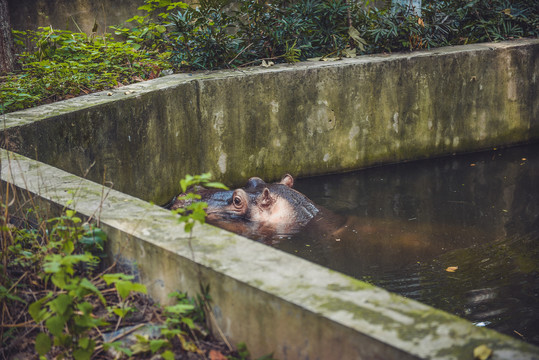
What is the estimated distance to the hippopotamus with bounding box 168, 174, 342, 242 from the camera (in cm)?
522

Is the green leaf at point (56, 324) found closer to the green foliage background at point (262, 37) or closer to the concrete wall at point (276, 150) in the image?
the concrete wall at point (276, 150)

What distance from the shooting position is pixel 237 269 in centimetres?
256

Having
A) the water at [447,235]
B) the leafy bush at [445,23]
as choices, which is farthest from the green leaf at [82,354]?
the leafy bush at [445,23]

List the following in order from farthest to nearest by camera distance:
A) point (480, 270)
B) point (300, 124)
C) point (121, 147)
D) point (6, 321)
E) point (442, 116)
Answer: point (442, 116) → point (300, 124) → point (121, 147) → point (480, 270) → point (6, 321)

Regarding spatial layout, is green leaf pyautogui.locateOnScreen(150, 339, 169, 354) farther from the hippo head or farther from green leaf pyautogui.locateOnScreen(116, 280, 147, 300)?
the hippo head

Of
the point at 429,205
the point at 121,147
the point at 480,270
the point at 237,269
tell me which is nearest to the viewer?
the point at 237,269

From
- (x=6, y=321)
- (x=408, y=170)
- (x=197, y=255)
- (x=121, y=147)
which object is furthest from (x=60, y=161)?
(x=408, y=170)

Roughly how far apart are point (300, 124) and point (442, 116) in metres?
1.95

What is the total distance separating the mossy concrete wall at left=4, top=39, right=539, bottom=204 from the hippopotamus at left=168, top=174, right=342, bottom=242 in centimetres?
92

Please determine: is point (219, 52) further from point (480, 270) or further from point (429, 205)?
point (480, 270)

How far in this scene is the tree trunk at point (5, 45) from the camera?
754 cm

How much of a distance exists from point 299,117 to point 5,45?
12.5ft

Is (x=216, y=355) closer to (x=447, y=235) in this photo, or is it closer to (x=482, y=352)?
(x=482, y=352)

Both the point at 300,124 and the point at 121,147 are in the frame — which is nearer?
the point at 121,147
